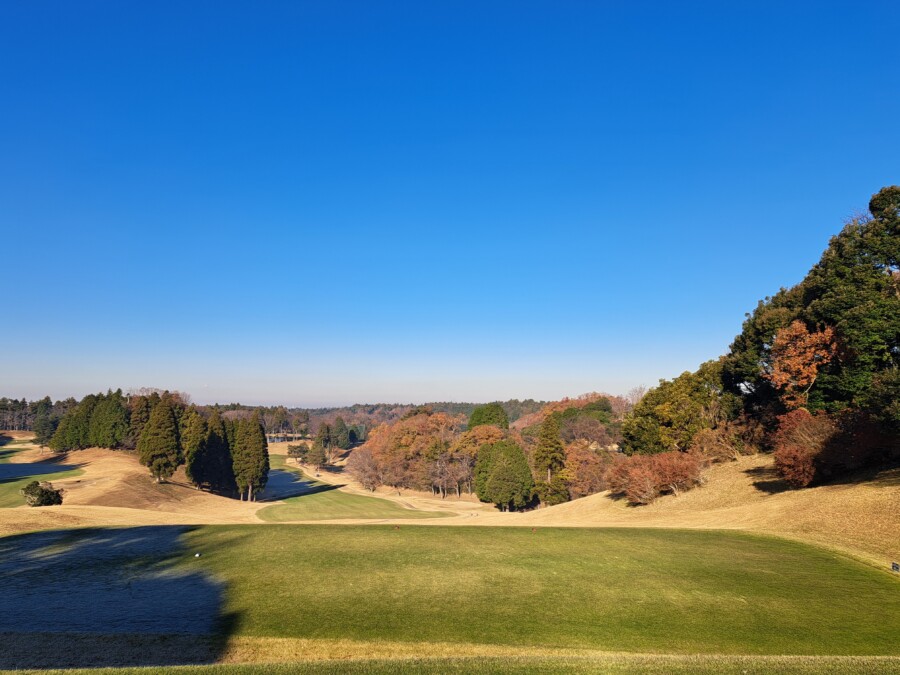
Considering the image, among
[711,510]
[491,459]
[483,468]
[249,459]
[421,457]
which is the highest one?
[711,510]

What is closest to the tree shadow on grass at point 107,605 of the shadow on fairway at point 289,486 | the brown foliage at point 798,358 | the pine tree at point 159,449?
the brown foliage at point 798,358

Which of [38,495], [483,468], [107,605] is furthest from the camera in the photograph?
[483,468]

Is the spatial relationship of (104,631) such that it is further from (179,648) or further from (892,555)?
(892,555)

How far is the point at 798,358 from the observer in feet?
121

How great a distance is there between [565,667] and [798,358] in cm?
3717

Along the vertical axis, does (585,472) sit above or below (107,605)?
below

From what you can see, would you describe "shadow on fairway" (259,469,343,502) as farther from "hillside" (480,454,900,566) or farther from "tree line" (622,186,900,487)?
"tree line" (622,186,900,487)

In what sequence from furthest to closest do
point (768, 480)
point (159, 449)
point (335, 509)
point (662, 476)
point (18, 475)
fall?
point (18, 475) → point (335, 509) → point (159, 449) → point (662, 476) → point (768, 480)

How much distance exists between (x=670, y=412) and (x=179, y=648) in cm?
4620

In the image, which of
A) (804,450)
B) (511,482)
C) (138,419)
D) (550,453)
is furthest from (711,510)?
(138,419)

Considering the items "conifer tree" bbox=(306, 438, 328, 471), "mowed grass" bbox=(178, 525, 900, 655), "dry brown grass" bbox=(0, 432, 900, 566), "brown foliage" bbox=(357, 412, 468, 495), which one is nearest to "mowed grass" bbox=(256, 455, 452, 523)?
"dry brown grass" bbox=(0, 432, 900, 566)

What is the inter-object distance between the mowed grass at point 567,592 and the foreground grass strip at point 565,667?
158 centimetres

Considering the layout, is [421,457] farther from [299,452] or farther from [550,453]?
[299,452]

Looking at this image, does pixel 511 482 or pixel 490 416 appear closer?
pixel 511 482
